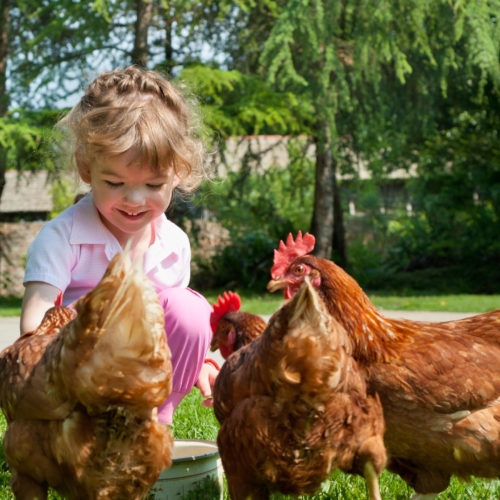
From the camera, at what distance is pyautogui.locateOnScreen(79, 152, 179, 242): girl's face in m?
2.89

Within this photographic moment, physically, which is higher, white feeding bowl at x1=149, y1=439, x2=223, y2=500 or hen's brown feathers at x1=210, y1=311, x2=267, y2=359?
hen's brown feathers at x1=210, y1=311, x2=267, y2=359

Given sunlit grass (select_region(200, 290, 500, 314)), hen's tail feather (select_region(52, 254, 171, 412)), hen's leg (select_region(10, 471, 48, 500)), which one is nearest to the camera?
hen's tail feather (select_region(52, 254, 171, 412))

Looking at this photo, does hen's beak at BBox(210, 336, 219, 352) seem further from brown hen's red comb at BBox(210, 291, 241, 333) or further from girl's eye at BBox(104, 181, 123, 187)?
girl's eye at BBox(104, 181, 123, 187)

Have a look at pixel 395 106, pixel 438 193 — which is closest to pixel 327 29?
pixel 395 106

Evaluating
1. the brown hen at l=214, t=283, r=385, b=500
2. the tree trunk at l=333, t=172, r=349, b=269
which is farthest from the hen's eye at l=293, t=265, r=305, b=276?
the tree trunk at l=333, t=172, r=349, b=269

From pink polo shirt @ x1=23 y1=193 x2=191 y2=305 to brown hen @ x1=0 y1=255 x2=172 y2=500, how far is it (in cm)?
68

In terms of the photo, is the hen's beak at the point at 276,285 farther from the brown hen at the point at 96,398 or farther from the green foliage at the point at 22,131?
the green foliage at the point at 22,131

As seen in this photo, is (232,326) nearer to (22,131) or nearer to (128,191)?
(128,191)

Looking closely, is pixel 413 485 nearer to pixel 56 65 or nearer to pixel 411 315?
pixel 411 315

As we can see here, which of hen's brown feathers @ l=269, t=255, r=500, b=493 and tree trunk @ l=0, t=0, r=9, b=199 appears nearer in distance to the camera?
hen's brown feathers @ l=269, t=255, r=500, b=493

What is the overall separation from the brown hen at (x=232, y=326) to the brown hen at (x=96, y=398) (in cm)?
120

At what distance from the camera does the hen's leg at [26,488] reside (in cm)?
220

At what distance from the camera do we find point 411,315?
31.3 feet

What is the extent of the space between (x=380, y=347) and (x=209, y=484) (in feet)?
2.94
